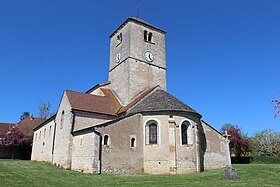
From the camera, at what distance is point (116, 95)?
29.0 metres

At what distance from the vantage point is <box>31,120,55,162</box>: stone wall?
2717 centimetres

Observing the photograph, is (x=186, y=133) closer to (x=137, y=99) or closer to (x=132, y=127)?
(x=132, y=127)

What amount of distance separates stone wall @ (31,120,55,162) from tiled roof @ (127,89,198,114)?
1022cm

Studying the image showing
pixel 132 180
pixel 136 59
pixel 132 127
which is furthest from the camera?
pixel 136 59

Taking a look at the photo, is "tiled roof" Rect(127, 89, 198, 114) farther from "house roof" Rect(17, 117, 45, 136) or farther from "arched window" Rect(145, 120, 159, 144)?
"house roof" Rect(17, 117, 45, 136)

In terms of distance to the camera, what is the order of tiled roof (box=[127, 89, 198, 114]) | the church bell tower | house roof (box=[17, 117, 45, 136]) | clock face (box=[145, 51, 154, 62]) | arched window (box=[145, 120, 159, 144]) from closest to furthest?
arched window (box=[145, 120, 159, 144]) < tiled roof (box=[127, 89, 198, 114]) < the church bell tower < clock face (box=[145, 51, 154, 62]) < house roof (box=[17, 117, 45, 136])

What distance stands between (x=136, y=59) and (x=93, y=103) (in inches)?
286

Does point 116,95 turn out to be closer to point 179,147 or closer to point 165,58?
point 165,58

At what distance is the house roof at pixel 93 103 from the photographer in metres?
23.5

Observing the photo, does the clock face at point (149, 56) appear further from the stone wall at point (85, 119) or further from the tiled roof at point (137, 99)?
the stone wall at point (85, 119)

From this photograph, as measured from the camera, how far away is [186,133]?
21766 mm

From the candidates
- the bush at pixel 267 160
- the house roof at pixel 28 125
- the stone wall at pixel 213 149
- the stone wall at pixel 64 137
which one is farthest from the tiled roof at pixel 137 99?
the house roof at pixel 28 125


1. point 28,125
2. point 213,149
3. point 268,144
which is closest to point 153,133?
point 213,149

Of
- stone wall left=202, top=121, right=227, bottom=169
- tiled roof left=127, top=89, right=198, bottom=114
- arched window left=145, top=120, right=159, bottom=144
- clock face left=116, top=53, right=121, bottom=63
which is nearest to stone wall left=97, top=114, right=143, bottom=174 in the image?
arched window left=145, top=120, right=159, bottom=144
